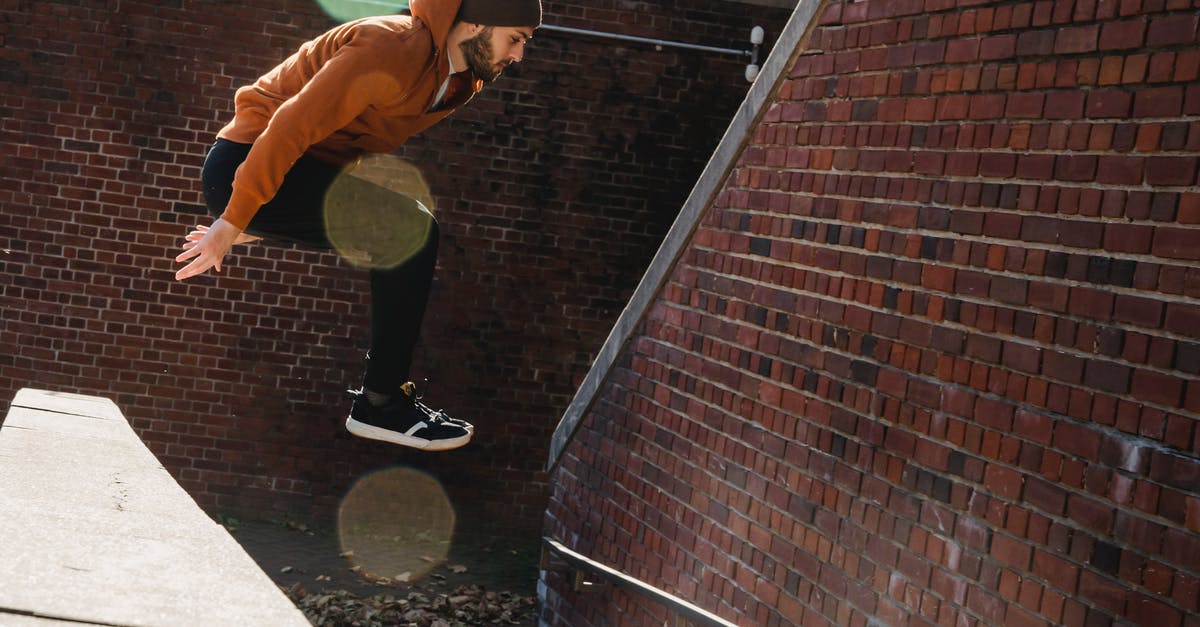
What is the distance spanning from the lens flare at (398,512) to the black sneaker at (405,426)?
4770 mm

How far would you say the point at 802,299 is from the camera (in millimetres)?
4145

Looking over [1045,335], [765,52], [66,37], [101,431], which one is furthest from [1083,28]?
[66,37]

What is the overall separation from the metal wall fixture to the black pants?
4.97 m

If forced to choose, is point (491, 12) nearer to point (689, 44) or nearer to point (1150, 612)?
point (1150, 612)

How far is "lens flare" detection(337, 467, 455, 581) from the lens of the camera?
30.5 feet

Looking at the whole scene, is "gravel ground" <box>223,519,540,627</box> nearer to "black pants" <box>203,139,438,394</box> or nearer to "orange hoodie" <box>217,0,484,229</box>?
"black pants" <box>203,139,438,394</box>

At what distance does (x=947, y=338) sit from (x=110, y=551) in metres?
2.28

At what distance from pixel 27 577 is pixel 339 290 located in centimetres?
705

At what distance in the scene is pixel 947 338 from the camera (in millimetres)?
3389

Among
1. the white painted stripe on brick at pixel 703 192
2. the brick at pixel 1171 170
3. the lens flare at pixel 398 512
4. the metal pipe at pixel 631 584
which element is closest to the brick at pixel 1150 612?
the brick at pixel 1171 170

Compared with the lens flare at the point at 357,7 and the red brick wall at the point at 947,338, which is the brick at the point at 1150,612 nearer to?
the red brick wall at the point at 947,338

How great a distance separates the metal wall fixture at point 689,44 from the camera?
356 inches

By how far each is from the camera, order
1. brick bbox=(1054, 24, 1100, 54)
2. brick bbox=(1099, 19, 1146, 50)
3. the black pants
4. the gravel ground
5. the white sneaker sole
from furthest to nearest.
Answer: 1. the gravel ground
2. the white sneaker sole
3. the black pants
4. brick bbox=(1054, 24, 1100, 54)
5. brick bbox=(1099, 19, 1146, 50)

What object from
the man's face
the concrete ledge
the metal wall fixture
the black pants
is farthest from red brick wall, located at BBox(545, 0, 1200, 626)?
the metal wall fixture
